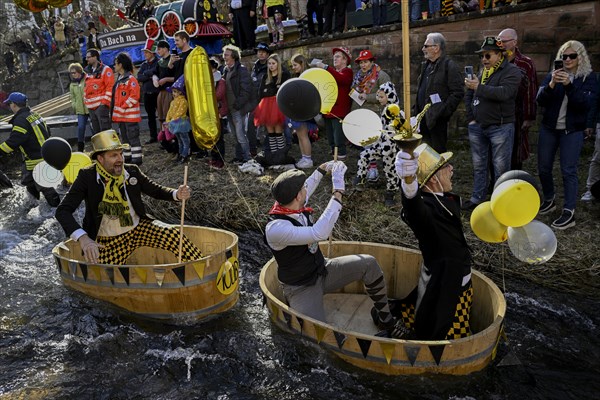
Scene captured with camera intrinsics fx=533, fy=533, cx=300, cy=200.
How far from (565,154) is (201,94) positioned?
4.89 meters

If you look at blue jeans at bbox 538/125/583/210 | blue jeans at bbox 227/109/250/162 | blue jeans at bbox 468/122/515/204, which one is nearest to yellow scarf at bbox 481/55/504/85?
blue jeans at bbox 468/122/515/204

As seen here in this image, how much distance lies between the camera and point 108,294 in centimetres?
488

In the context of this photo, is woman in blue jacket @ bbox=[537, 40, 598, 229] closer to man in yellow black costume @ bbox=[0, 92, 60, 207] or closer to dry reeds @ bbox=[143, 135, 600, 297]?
dry reeds @ bbox=[143, 135, 600, 297]

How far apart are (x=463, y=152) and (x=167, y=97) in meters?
5.12

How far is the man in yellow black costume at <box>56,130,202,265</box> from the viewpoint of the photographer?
4.84 m

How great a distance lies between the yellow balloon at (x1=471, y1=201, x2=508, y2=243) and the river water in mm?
977

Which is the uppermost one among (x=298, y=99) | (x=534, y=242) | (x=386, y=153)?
(x=298, y=99)

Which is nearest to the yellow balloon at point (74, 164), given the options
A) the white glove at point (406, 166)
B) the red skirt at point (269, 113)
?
the red skirt at point (269, 113)

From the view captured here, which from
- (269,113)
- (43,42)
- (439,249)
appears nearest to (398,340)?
(439,249)

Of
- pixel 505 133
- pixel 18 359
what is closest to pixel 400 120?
pixel 505 133

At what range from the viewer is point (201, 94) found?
25.6ft

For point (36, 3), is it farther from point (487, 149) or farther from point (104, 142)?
point (487, 149)

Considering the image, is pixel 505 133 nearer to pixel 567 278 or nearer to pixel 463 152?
pixel 567 278

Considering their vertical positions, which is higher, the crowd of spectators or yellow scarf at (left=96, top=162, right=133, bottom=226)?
the crowd of spectators
